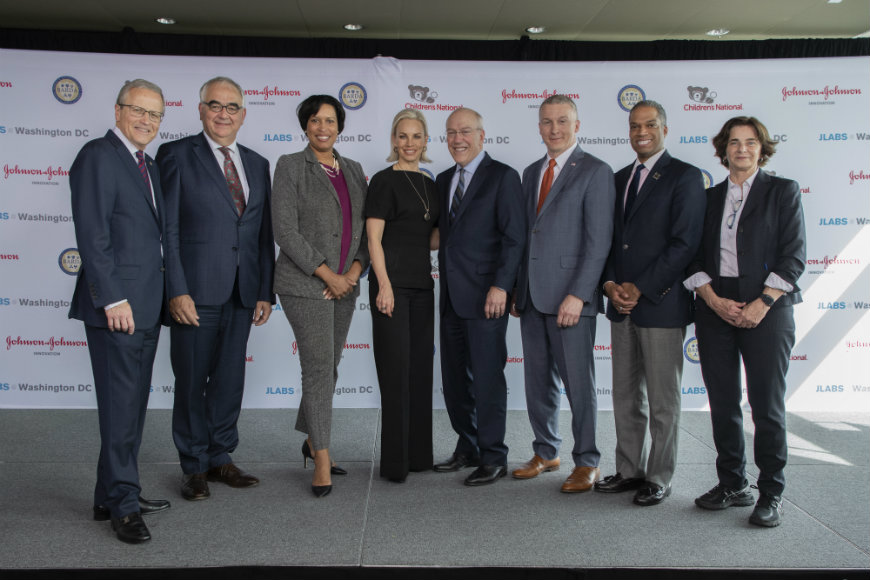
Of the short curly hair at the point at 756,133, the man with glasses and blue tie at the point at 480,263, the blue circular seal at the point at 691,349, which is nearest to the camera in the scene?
the short curly hair at the point at 756,133

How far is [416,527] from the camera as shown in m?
2.60

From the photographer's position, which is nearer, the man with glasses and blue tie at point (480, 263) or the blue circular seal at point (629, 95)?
the man with glasses and blue tie at point (480, 263)

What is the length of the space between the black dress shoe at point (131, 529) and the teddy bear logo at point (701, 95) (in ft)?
14.4

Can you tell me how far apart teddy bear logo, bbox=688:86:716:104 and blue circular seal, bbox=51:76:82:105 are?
4.34m

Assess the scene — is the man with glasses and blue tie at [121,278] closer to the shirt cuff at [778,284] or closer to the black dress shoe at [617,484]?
the black dress shoe at [617,484]

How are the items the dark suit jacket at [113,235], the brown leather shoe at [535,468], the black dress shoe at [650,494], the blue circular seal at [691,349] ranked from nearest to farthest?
the dark suit jacket at [113,235], the black dress shoe at [650,494], the brown leather shoe at [535,468], the blue circular seal at [691,349]

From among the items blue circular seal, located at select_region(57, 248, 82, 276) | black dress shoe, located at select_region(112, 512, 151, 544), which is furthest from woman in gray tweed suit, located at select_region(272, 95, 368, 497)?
blue circular seal, located at select_region(57, 248, 82, 276)

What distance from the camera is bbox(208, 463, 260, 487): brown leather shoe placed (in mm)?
3068

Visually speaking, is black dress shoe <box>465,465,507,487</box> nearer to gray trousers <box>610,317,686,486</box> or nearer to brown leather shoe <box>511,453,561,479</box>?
brown leather shoe <box>511,453,561,479</box>

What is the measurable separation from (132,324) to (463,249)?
→ 1.42 metres

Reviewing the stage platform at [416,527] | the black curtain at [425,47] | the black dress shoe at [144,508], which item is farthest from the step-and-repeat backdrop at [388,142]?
the black dress shoe at [144,508]

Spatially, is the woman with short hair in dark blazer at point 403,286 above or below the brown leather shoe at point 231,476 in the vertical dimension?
above

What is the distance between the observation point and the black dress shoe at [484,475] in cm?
309

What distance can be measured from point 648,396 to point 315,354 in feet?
4.85
